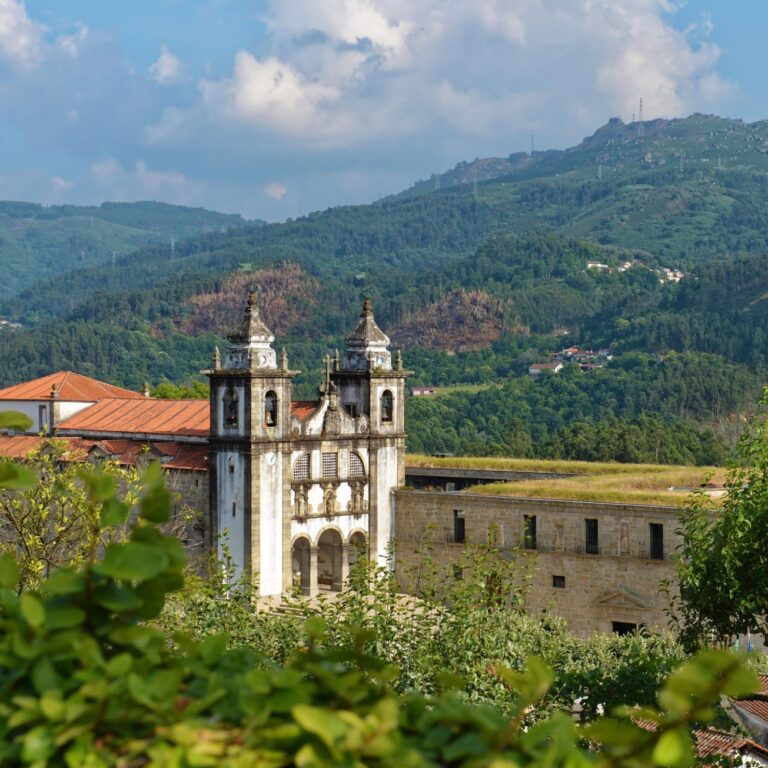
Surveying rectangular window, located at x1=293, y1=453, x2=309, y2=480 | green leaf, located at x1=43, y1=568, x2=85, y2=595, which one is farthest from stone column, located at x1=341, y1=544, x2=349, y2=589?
green leaf, located at x1=43, y1=568, x2=85, y2=595

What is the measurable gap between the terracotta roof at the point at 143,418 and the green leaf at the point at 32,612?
3676 cm

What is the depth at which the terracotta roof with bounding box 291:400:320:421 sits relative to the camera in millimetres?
40375

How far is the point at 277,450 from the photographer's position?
38.8 m

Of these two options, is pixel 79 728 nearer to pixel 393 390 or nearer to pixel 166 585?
pixel 166 585

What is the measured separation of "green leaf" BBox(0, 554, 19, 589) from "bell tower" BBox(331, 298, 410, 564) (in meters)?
36.4

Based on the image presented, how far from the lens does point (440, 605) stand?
68.7 ft

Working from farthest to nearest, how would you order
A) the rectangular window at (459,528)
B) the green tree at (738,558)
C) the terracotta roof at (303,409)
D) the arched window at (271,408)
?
1. the terracotta roof at (303,409)
2. the rectangular window at (459,528)
3. the arched window at (271,408)
4. the green tree at (738,558)

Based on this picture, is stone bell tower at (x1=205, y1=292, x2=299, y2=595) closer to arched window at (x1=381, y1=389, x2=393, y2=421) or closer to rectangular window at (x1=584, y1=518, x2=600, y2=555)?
arched window at (x1=381, y1=389, x2=393, y2=421)

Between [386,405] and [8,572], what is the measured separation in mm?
38332

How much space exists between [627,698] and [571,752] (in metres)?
10.7

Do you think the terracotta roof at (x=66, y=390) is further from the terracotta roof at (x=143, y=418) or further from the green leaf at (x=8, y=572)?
the green leaf at (x=8, y=572)

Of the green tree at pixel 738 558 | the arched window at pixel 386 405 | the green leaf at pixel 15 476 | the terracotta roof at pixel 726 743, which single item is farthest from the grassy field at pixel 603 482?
the green leaf at pixel 15 476

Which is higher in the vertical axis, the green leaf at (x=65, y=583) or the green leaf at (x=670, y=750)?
the green leaf at (x=65, y=583)

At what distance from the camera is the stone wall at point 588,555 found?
114 feet
